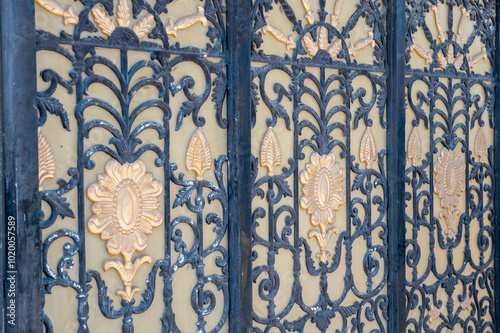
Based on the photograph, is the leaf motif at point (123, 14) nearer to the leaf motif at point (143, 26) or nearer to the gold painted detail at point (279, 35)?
the leaf motif at point (143, 26)

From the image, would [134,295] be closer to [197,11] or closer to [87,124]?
[87,124]

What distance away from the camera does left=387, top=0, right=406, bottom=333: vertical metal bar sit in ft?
7.75

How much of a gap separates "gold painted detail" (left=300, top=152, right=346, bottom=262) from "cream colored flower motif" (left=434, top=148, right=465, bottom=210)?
649mm

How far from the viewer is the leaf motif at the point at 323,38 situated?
213 centimetres

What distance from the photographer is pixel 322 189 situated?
2.14m

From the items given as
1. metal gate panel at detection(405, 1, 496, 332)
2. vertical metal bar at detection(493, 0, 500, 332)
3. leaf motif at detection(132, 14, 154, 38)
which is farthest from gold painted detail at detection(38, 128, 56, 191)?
vertical metal bar at detection(493, 0, 500, 332)

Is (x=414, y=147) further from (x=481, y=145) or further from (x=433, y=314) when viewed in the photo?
(x=433, y=314)

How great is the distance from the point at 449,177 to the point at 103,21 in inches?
71.8

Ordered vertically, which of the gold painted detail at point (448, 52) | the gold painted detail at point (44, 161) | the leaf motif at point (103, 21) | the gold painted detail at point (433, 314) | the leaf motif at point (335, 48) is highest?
the gold painted detail at point (448, 52)

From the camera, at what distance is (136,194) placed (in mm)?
1660

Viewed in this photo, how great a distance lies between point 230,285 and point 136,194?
0.48 metres

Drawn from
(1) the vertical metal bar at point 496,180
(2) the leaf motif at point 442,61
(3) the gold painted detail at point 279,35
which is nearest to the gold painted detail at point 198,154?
(3) the gold painted detail at point 279,35

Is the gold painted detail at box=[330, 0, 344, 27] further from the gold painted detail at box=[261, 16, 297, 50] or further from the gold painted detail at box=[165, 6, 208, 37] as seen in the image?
the gold painted detail at box=[165, 6, 208, 37]

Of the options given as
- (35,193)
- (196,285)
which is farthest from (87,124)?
(196,285)
